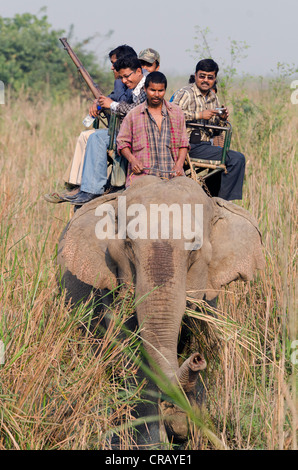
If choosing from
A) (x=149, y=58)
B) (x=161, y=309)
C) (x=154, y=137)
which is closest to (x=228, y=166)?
(x=154, y=137)

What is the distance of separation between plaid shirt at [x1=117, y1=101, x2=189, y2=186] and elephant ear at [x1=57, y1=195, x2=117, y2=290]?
38cm

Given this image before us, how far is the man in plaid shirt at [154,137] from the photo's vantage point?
550cm

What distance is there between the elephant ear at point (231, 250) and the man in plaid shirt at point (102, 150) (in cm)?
119

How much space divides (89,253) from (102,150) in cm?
116

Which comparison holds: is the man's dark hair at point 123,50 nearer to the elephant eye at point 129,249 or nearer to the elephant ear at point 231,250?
the elephant ear at point 231,250

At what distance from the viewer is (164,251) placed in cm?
453

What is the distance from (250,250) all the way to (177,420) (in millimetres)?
1176

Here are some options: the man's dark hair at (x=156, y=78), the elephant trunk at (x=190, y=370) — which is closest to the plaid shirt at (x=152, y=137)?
the man's dark hair at (x=156, y=78)

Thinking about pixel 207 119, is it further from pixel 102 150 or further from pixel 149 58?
pixel 149 58

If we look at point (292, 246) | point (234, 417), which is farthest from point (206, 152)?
point (234, 417)

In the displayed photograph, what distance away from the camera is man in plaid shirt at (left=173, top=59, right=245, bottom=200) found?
241 inches

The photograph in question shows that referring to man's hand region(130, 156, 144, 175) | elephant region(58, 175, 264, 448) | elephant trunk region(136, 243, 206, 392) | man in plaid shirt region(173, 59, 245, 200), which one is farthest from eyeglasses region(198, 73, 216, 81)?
elephant trunk region(136, 243, 206, 392)

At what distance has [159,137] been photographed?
5.56 meters

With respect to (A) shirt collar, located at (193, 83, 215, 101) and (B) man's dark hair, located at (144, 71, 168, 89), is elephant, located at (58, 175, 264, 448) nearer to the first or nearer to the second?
(B) man's dark hair, located at (144, 71, 168, 89)
